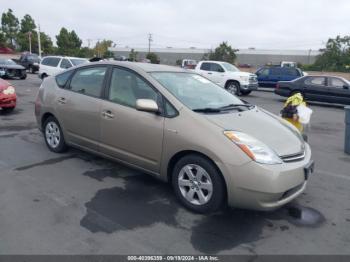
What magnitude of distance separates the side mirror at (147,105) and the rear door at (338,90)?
41.1 feet

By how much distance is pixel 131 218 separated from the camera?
11.5 ft

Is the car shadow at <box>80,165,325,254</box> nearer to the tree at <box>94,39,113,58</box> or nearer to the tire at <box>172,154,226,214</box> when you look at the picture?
the tire at <box>172,154,226,214</box>

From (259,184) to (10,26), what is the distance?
64989 mm

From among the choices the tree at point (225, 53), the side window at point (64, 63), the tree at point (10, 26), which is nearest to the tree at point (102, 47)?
the tree at point (10, 26)

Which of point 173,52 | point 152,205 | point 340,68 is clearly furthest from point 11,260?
point 173,52

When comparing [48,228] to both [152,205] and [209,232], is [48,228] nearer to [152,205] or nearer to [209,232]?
[152,205]

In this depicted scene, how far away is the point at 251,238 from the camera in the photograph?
3240mm

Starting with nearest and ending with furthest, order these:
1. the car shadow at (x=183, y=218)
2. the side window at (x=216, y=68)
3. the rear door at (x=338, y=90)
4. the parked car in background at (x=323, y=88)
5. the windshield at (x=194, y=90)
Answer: the car shadow at (x=183, y=218) < the windshield at (x=194, y=90) < the rear door at (x=338, y=90) < the parked car in background at (x=323, y=88) < the side window at (x=216, y=68)

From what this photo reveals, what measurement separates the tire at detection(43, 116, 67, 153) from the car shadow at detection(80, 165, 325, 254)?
1.67m

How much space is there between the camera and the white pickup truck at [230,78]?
56.1ft

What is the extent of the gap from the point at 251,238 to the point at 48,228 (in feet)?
6.51

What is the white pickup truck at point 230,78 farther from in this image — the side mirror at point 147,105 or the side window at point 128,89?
the side mirror at point 147,105

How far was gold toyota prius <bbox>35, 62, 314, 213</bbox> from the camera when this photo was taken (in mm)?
3334

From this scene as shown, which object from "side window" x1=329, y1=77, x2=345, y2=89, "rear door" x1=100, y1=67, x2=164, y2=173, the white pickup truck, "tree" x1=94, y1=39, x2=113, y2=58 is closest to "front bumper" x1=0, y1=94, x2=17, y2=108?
"rear door" x1=100, y1=67, x2=164, y2=173
